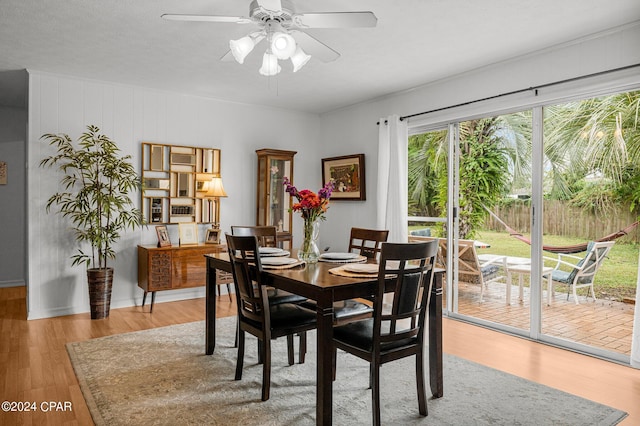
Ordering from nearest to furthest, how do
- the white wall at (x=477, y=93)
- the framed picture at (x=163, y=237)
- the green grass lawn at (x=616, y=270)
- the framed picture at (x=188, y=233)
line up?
the white wall at (x=477, y=93), the green grass lawn at (x=616, y=270), the framed picture at (x=163, y=237), the framed picture at (x=188, y=233)

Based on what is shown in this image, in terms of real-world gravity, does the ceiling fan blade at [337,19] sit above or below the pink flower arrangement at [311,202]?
above

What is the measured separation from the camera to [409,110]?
15.6 feet

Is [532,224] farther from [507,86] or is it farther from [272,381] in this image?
[272,381]

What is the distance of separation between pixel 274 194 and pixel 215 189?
2.74ft

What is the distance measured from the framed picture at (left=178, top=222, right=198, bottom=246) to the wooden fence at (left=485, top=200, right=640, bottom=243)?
328 cm

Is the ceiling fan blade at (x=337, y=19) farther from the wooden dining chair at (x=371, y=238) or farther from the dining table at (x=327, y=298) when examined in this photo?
the wooden dining chair at (x=371, y=238)

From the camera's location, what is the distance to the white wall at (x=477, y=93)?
311 cm

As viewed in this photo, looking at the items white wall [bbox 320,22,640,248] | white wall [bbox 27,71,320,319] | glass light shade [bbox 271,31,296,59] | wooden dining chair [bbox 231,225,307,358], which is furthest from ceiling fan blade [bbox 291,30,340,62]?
white wall [bbox 27,71,320,319]

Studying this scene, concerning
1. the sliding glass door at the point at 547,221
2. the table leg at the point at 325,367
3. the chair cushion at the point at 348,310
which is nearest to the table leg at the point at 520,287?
the sliding glass door at the point at 547,221

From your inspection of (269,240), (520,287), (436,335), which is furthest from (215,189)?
(520,287)

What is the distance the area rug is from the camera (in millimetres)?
2258

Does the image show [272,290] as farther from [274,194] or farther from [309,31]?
[274,194]

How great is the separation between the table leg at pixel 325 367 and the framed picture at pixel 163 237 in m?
3.03

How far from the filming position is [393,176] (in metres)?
4.75
